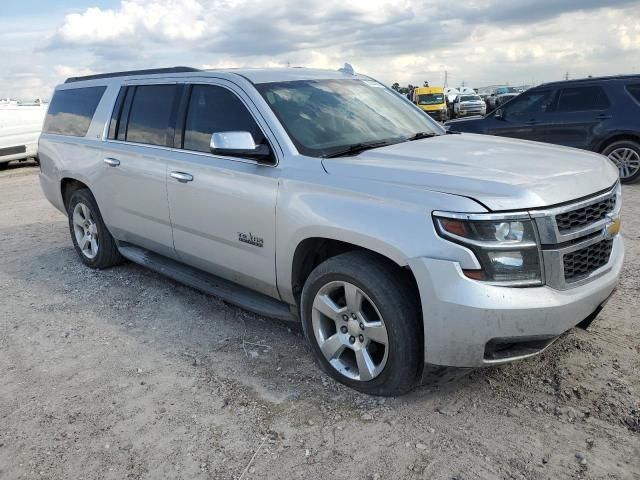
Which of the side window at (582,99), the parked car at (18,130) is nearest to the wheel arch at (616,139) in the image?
the side window at (582,99)

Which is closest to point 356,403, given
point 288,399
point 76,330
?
point 288,399

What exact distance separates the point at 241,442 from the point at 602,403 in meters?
1.92

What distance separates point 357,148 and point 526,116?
Answer: 7442 mm

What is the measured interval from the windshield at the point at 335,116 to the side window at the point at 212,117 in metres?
0.19

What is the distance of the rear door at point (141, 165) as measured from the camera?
14.8ft

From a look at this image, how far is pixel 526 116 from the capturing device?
10.1 metres

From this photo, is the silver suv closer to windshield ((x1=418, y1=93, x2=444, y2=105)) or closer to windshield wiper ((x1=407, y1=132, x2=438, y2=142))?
windshield wiper ((x1=407, y1=132, x2=438, y2=142))

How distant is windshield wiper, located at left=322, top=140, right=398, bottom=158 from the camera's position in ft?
11.6

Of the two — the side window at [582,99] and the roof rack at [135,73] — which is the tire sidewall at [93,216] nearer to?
the roof rack at [135,73]

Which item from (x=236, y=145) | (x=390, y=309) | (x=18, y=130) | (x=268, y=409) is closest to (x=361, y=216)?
(x=390, y=309)

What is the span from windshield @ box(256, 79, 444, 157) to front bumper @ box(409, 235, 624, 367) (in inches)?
45.9

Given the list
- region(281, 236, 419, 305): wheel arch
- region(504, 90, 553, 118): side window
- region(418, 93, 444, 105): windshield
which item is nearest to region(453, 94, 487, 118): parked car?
region(418, 93, 444, 105): windshield

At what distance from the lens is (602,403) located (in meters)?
3.10

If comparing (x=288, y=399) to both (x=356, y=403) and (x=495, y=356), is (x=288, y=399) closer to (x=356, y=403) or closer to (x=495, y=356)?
(x=356, y=403)
